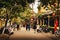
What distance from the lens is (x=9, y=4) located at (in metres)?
20.8

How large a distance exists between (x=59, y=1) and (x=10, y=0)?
15.7 feet

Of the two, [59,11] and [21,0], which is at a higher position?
[21,0]

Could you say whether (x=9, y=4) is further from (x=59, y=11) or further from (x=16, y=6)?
(x=59, y=11)

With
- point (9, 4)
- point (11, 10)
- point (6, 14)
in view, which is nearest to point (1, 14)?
point (6, 14)

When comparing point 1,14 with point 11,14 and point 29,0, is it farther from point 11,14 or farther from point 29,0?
point 29,0

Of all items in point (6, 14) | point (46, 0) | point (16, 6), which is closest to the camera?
point (46, 0)

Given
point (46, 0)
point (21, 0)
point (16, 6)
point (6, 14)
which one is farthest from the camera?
point (6, 14)

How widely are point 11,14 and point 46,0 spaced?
708cm

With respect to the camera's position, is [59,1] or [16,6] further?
[16,6]

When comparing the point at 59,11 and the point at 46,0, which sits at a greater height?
the point at 46,0

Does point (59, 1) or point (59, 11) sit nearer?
point (59, 1)

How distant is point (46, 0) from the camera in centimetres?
1705

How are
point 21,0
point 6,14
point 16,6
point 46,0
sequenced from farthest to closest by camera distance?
point 6,14, point 16,6, point 21,0, point 46,0

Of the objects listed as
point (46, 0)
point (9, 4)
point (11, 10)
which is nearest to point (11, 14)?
point (11, 10)
